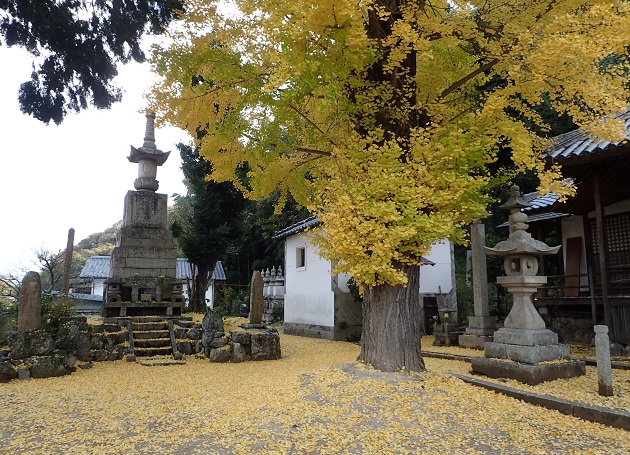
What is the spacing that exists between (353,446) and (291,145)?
621 centimetres

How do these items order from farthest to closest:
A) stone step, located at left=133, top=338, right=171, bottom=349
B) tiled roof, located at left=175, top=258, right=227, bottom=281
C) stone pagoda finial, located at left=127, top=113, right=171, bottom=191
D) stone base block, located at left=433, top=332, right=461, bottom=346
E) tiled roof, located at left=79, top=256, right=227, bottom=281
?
tiled roof, located at left=175, top=258, right=227, bottom=281
tiled roof, located at left=79, top=256, right=227, bottom=281
stone pagoda finial, located at left=127, top=113, right=171, bottom=191
stone base block, located at left=433, top=332, right=461, bottom=346
stone step, located at left=133, top=338, right=171, bottom=349

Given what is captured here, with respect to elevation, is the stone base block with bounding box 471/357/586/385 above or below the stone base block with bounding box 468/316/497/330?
below

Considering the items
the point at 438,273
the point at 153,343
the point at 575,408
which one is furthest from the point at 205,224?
the point at 575,408

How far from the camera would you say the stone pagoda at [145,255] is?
12.7 meters

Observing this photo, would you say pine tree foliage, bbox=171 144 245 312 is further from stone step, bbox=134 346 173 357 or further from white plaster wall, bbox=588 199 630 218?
white plaster wall, bbox=588 199 630 218

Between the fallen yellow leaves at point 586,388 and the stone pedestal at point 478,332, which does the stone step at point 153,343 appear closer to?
the fallen yellow leaves at point 586,388

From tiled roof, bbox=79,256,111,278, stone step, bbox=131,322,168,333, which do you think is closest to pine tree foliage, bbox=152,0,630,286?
stone step, bbox=131,322,168,333

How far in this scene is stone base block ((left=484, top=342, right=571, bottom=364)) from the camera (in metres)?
6.87

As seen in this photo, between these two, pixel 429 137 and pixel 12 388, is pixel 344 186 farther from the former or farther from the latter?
pixel 12 388

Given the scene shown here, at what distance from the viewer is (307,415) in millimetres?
5316

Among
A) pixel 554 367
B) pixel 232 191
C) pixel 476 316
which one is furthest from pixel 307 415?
pixel 232 191

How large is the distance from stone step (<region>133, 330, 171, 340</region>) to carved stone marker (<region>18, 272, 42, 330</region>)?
2.63 m

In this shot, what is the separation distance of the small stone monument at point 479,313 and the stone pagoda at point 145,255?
9021 millimetres

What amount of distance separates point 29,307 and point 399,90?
9.13 m
